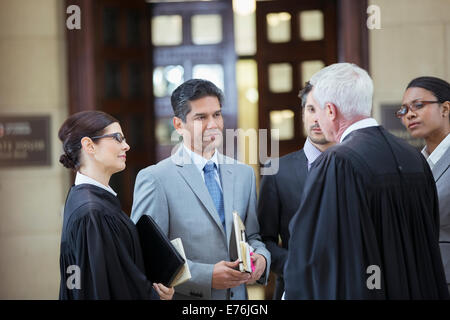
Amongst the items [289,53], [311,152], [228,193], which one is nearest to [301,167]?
[311,152]

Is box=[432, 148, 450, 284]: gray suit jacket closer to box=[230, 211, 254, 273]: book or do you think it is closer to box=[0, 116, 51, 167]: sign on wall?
box=[230, 211, 254, 273]: book

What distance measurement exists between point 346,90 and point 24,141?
3.69 m

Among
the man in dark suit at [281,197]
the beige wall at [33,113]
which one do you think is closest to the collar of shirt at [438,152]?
the man in dark suit at [281,197]

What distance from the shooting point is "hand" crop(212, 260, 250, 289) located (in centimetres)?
275

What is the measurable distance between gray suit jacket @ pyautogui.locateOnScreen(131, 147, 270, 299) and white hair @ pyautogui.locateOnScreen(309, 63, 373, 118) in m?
0.85

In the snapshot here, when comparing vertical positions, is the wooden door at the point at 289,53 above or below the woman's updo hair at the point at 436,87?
above

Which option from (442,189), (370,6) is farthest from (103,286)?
(370,6)

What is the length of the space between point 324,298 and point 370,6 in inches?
139

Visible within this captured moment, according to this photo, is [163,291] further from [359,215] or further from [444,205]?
[444,205]

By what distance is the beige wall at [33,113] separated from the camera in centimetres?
516

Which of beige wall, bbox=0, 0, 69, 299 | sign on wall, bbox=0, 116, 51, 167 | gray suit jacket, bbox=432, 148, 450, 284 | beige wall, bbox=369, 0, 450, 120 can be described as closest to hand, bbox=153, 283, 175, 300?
gray suit jacket, bbox=432, 148, 450, 284
